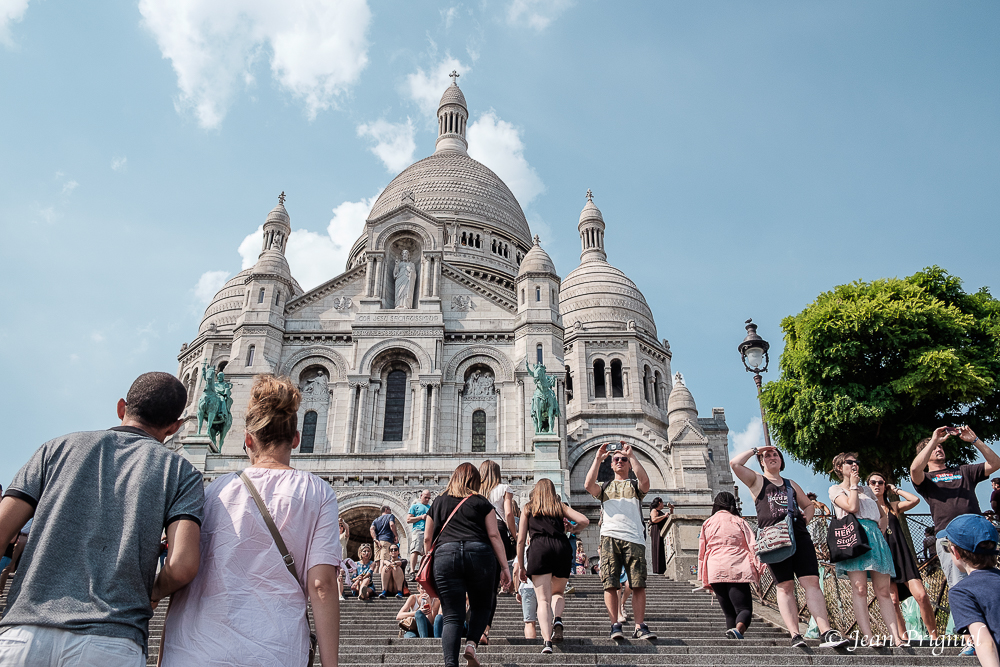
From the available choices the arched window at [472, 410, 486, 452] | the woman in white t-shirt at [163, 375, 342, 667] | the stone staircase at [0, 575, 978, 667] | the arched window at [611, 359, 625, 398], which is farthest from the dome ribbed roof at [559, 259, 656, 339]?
the woman in white t-shirt at [163, 375, 342, 667]

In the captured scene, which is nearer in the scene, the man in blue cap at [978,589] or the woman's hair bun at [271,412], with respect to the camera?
the woman's hair bun at [271,412]

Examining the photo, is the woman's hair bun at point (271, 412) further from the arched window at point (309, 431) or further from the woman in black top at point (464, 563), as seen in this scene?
the arched window at point (309, 431)

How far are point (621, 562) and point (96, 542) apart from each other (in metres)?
5.81

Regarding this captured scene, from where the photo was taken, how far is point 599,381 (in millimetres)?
41562

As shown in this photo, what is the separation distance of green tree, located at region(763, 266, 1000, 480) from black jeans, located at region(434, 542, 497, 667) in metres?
18.5

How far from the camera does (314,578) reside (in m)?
3.77

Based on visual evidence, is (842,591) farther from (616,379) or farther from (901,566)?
(616,379)

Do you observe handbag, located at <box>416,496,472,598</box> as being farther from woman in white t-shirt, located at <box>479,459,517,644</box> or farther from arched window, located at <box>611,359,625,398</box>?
arched window, located at <box>611,359,625,398</box>

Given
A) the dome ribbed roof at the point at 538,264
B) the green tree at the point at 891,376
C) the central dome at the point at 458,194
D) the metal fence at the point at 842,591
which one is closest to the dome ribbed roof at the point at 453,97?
the central dome at the point at 458,194

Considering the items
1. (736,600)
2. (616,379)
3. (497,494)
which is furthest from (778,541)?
(616,379)

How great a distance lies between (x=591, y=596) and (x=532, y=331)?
56.8 ft

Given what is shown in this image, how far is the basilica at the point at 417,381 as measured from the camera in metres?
25.5

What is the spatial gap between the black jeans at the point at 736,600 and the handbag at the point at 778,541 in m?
0.46

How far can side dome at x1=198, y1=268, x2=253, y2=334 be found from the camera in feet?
140
